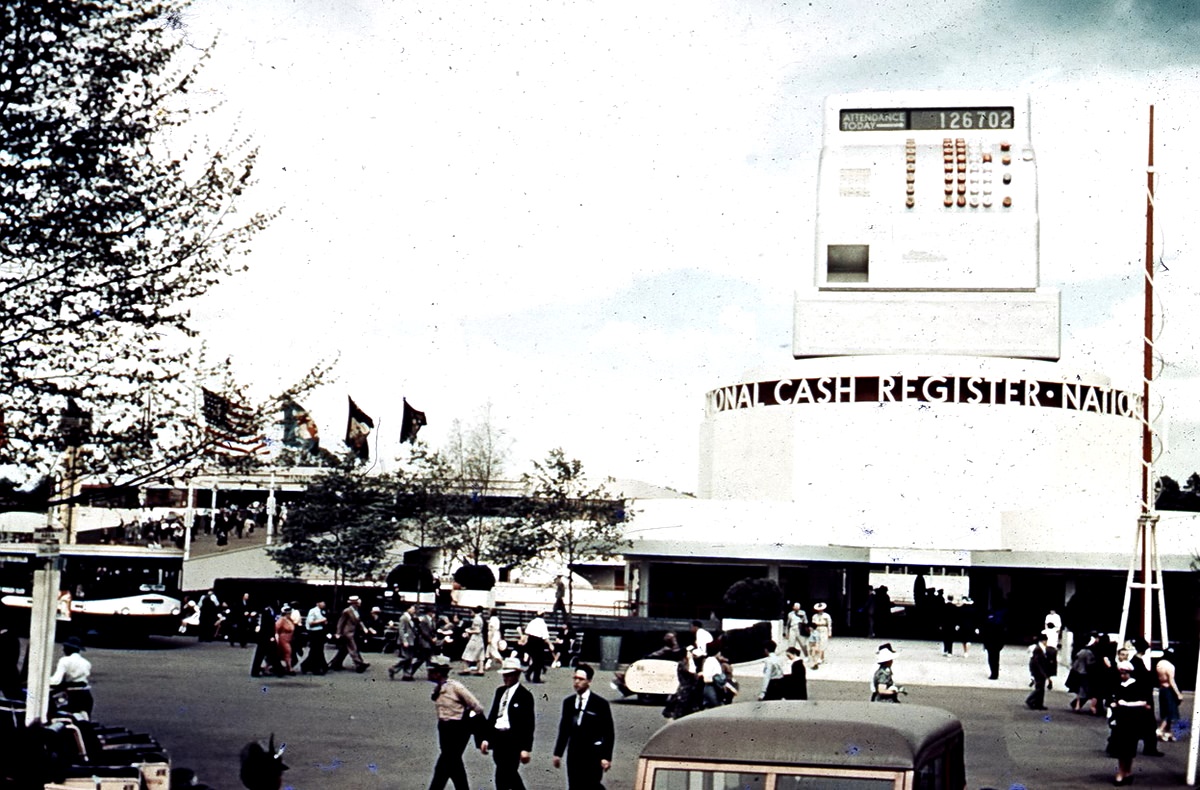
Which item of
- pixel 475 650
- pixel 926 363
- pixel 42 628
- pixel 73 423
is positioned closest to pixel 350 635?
pixel 475 650

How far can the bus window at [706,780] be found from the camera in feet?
27.2

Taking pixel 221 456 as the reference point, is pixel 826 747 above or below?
below

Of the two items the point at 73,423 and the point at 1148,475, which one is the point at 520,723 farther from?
the point at 1148,475

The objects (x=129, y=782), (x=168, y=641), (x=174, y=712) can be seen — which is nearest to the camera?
(x=129, y=782)

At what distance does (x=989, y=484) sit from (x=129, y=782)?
4448cm

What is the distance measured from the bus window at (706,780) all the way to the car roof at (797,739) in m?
0.08

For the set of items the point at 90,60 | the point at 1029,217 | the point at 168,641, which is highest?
the point at 1029,217

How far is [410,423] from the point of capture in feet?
162

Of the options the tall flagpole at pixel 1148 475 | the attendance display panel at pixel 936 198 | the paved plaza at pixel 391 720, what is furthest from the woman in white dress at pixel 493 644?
the attendance display panel at pixel 936 198

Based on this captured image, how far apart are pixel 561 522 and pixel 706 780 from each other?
41896 millimetres

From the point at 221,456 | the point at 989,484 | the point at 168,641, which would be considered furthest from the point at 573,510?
the point at 221,456

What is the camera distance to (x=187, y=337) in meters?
13.6

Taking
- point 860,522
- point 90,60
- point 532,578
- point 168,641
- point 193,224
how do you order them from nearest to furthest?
point 90,60 → point 193,224 → point 168,641 → point 860,522 → point 532,578

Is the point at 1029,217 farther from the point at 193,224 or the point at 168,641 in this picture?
the point at 193,224
